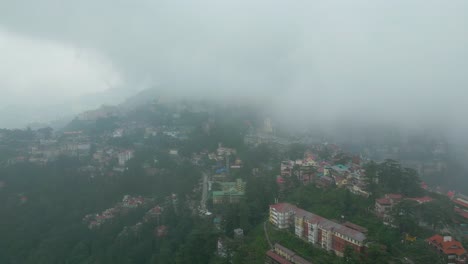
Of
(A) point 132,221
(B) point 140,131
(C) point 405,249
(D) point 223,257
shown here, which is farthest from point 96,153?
(C) point 405,249

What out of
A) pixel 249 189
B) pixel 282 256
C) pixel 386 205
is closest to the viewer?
pixel 282 256

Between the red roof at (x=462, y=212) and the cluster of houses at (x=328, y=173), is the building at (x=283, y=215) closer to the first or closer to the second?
the cluster of houses at (x=328, y=173)

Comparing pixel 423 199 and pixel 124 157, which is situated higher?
pixel 423 199

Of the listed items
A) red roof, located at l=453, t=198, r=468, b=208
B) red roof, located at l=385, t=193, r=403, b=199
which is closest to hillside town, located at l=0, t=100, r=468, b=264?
red roof, located at l=453, t=198, r=468, b=208

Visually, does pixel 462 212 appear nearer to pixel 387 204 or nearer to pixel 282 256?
pixel 387 204

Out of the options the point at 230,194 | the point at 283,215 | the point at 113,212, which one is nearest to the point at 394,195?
the point at 283,215
